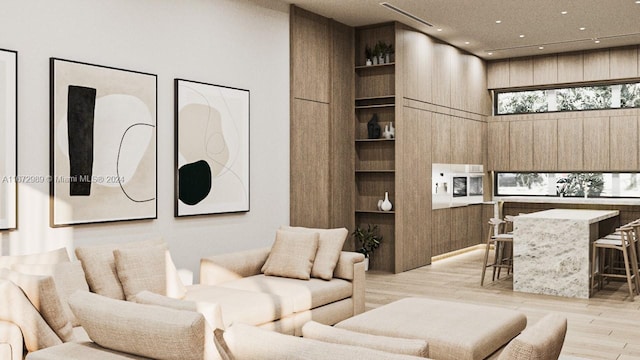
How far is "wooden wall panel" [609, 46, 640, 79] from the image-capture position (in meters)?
9.34

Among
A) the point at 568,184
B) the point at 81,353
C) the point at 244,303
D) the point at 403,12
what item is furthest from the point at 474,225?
the point at 81,353

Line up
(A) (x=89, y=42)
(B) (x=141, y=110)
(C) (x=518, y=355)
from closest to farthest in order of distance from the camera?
1. (C) (x=518, y=355)
2. (A) (x=89, y=42)
3. (B) (x=141, y=110)

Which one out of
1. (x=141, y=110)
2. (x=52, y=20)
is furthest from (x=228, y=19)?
(x=52, y=20)

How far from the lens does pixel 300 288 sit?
475 cm

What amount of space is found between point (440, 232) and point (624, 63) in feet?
13.5

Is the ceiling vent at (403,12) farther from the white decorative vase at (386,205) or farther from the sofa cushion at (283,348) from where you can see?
the sofa cushion at (283,348)

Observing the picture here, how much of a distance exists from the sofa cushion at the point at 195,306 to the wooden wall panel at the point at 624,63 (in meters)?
9.17

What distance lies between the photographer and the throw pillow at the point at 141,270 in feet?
13.2

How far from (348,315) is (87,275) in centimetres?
227

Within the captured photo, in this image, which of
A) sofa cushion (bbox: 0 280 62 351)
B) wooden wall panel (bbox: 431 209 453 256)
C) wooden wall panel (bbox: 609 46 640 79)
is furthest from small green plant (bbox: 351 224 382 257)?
sofa cushion (bbox: 0 280 62 351)

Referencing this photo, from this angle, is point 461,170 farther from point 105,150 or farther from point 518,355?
point 518,355

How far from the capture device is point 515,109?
10.6m

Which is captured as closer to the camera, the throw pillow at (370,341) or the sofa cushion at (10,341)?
the throw pillow at (370,341)

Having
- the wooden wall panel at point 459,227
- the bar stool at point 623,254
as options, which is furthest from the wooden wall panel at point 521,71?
the bar stool at point 623,254
